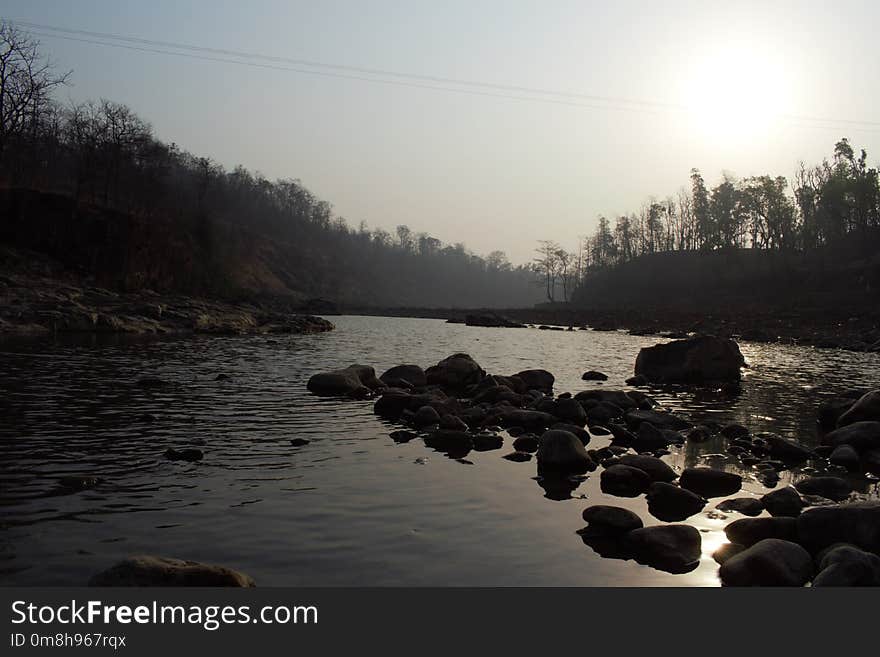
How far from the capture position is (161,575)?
219 inches

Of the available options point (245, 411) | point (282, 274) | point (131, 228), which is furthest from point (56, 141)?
point (245, 411)

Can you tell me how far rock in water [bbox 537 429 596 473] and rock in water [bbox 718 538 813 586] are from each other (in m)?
4.18

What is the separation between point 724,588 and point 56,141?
10488 cm

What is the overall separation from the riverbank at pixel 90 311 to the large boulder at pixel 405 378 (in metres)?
23.9

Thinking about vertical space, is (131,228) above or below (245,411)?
above

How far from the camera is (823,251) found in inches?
3524

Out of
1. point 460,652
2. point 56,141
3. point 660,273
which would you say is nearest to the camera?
point 460,652

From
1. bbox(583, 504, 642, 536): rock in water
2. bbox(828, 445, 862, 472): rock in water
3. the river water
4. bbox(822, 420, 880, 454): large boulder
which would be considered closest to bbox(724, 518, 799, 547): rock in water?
the river water

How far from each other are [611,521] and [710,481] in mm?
3169

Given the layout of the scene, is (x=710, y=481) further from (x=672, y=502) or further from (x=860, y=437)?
Answer: (x=860, y=437)

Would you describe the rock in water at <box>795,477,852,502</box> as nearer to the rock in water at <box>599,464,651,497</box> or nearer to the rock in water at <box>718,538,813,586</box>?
the rock in water at <box>599,464,651,497</box>

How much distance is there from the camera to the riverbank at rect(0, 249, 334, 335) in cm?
3588

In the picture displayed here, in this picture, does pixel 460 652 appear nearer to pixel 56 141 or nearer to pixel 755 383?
pixel 755 383

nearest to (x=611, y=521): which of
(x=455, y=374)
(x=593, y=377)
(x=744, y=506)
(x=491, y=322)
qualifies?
(x=744, y=506)
